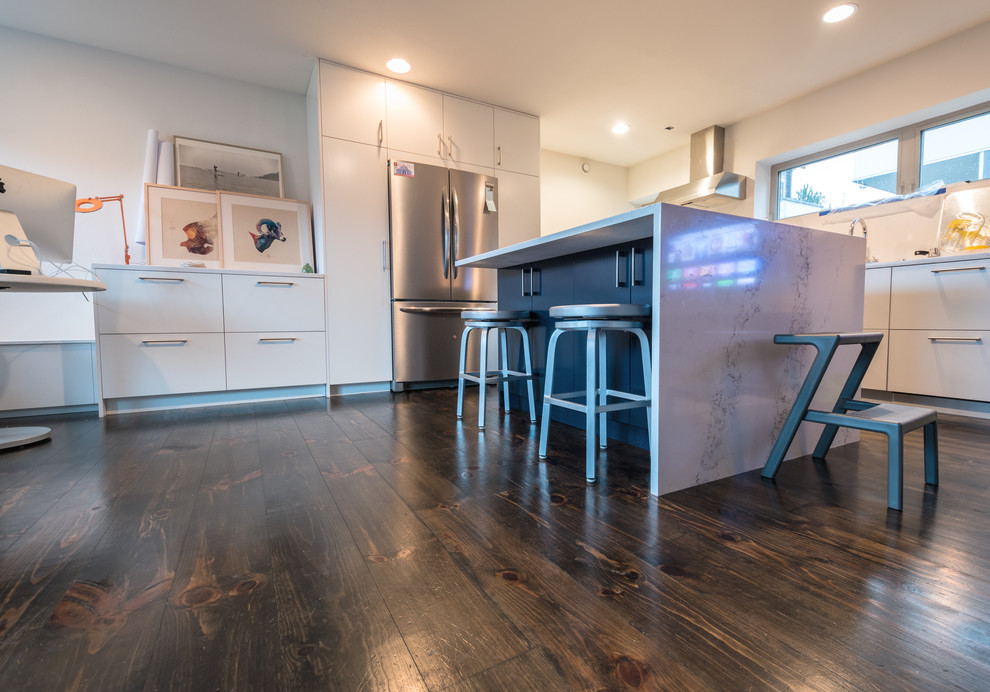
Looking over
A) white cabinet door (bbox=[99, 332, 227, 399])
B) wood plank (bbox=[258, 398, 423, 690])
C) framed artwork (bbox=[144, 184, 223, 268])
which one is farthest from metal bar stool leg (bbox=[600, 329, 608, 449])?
framed artwork (bbox=[144, 184, 223, 268])

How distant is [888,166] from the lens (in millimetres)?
3363

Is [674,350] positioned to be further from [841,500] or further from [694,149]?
[694,149]

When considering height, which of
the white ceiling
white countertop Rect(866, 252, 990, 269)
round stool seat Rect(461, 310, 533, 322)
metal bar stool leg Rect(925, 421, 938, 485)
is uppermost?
the white ceiling

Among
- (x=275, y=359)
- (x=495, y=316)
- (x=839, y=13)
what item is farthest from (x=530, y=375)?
(x=839, y=13)

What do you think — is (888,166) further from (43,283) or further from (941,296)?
(43,283)

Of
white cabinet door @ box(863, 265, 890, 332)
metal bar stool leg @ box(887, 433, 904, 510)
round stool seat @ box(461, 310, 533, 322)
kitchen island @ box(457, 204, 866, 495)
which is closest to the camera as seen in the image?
metal bar stool leg @ box(887, 433, 904, 510)

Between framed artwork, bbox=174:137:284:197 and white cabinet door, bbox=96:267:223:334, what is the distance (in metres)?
0.97

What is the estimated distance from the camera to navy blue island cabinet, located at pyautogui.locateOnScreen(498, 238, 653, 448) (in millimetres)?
1839

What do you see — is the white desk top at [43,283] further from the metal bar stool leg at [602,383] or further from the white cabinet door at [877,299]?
the white cabinet door at [877,299]

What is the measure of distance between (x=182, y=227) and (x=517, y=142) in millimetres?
2817

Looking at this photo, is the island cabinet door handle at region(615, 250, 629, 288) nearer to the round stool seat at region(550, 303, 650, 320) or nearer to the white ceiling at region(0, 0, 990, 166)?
the round stool seat at region(550, 303, 650, 320)

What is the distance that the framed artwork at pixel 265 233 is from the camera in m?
3.27

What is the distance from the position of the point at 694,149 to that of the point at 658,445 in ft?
Result: 13.9

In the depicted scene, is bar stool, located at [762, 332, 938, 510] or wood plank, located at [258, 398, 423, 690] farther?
bar stool, located at [762, 332, 938, 510]
